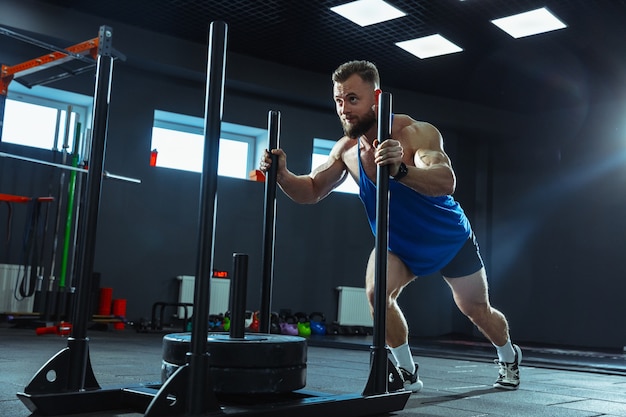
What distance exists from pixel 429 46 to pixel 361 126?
4.59 metres

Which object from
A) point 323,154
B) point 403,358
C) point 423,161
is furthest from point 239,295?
point 323,154

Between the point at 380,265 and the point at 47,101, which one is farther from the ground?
the point at 47,101

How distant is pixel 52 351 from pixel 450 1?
419cm

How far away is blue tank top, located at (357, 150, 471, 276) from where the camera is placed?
2238 mm

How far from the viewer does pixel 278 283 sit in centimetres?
714

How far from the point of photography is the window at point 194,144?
22.3 ft

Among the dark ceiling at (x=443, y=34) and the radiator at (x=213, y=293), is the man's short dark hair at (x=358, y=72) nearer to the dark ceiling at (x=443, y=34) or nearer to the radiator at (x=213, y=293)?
the dark ceiling at (x=443, y=34)

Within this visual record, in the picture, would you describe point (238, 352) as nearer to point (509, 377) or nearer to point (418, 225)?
point (418, 225)

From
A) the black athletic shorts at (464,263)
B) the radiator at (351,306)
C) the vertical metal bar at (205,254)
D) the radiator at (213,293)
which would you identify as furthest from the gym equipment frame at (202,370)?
the radiator at (351,306)

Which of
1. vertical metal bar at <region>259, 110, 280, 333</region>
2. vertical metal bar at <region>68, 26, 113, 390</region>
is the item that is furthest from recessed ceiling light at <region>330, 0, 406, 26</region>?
vertical metal bar at <region>68, 26, 113, 390</region>

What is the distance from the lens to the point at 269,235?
72.5 inches

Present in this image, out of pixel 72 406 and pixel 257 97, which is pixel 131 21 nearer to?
pixel 257 97

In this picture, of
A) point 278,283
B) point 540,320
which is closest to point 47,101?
point 278,283

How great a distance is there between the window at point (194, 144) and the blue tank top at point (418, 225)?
4512mm
